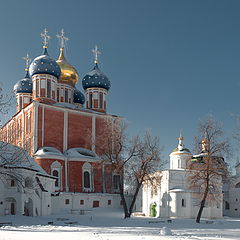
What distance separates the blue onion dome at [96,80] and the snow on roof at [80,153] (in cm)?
945

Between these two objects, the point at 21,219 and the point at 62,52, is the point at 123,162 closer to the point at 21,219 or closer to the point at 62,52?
the point at 21,219

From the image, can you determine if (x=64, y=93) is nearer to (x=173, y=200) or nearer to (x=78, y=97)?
(x=78, y=97)

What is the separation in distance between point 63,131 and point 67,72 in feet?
34.3

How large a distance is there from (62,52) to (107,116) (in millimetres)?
12458

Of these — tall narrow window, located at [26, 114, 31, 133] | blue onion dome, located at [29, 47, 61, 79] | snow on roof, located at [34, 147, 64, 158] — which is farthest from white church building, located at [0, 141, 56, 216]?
blue onion dome, located at [29, 47, 61, 79]

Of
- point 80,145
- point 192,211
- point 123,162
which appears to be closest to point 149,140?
point 123,162

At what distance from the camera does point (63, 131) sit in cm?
4288

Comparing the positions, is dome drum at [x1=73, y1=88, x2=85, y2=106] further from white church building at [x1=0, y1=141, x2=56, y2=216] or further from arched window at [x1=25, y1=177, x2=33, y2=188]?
arched window at [x1=25, y1=177, x2=33, y2=188]

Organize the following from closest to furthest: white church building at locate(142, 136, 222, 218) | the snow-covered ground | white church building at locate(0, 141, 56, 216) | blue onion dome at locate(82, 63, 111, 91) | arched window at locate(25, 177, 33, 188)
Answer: the snow-covered ground
white church building at locate(0, 141, 56, 216)
arched window at locate(25, 177, 33, 188)
white church building at locate(142, 136, 222, 218)
blue onion dome at locate(82, 63, 111, 91)

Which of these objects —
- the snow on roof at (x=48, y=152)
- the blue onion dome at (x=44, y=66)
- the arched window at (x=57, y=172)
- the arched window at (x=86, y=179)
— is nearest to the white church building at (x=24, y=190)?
the arched window at (x=57, y=172)

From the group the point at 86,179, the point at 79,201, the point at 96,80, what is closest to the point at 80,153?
the point at 86,179

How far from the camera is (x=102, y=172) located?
43.1 meters

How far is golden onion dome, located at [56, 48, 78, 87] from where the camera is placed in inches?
1961

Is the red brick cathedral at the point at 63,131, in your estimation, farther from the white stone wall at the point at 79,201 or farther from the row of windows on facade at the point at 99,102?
the white stone wall at the point at 79,201
